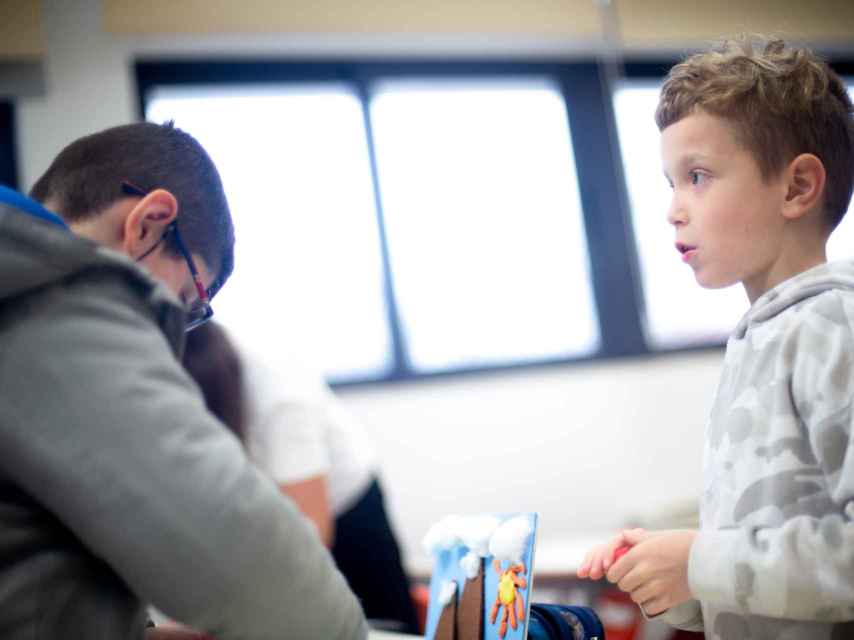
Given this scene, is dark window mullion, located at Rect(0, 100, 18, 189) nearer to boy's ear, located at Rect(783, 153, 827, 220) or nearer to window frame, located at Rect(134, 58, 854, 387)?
window frame, located at Rect(134, 58, 854, 387)

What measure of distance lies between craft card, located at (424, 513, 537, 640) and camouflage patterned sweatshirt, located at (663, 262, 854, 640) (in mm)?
144

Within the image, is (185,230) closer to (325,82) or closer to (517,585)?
(517,585)

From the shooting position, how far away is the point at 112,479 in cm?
51

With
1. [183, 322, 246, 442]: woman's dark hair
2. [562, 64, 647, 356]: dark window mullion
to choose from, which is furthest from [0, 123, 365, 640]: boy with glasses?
[562, 64, 647, 356]: dark window mullion

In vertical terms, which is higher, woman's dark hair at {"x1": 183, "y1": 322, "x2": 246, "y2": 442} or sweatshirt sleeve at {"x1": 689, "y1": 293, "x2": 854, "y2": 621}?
woman's dark hair at {"x1": 183, "y1": 322, "x2": 246, "y2": 442}

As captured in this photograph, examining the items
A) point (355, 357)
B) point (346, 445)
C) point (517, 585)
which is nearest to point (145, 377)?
point (517, 585)

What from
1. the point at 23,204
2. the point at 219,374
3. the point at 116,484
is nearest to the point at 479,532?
the point at 116,484

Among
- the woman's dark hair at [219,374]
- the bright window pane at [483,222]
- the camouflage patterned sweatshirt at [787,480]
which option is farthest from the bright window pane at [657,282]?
the camouflage patterned sweatshirt at [787,480]

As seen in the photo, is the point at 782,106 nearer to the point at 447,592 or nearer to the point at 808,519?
the point at 808,519

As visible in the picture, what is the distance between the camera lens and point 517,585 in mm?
712

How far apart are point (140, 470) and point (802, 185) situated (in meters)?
0.65

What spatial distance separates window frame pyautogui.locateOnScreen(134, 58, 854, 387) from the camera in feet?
10.5

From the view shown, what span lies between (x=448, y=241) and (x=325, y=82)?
0.79 m

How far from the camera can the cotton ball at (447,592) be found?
787 mm
